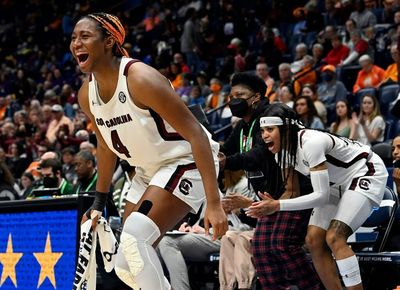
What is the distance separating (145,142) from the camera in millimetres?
4258

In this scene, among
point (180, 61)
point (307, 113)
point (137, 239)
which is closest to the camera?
point (137, 239)

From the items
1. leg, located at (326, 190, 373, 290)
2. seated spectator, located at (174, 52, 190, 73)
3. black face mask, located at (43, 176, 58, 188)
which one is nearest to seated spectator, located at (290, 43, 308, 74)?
seated spectator, located at (174, 52, 190, 73)

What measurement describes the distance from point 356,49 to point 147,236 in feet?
28.0

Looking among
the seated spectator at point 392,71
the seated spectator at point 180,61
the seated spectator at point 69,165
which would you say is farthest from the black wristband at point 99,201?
the seated spectator at point 180,61

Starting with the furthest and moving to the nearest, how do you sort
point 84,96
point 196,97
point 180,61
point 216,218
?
1. point 180,61
2. point 196,97
3. point 84,96
4. point 216,218

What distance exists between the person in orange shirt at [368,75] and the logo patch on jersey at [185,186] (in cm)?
720

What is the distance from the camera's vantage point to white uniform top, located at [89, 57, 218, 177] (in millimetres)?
4219

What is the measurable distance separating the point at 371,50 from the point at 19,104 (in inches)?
360

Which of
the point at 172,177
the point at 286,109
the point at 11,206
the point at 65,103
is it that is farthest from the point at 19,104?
the point at 172,177

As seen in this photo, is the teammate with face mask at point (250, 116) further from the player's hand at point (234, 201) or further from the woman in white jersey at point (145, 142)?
the woman in white jersey at point (145, 142)

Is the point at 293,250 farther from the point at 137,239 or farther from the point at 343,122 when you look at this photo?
the point at 343,122

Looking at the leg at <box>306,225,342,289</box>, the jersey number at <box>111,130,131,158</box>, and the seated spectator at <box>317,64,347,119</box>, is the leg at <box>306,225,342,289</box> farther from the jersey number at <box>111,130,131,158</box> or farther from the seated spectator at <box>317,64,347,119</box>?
the seated spectator at <box>317,64,347,119</box>

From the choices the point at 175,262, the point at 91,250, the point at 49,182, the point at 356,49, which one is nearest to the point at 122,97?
the point at 91,250

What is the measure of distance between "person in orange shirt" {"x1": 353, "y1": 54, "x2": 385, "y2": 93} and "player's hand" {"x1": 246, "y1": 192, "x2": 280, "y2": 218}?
6.06 metres
